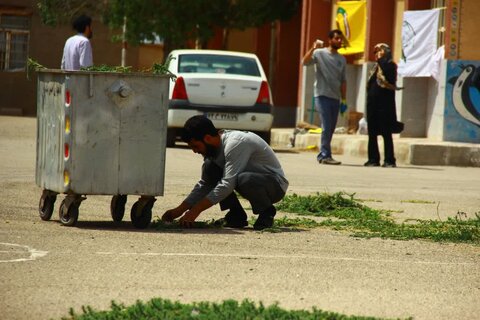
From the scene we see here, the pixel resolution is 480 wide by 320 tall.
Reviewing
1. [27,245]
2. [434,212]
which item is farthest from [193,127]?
[434,212]

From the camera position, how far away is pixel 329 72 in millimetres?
20406

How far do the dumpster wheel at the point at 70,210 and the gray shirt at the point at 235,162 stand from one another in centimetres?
85

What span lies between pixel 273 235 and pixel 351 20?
22.3m

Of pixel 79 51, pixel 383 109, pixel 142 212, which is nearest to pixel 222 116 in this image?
pixel 383 109

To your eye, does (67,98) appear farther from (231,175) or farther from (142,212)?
(231,175)

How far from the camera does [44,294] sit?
7.07 metres

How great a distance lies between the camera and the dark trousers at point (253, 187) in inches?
404

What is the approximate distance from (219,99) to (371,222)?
1130 cm

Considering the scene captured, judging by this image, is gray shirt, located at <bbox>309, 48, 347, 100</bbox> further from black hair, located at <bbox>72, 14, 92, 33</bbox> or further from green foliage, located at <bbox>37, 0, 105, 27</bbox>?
green foliage, located at <bbox>37, 0, 105, 27</bbox>

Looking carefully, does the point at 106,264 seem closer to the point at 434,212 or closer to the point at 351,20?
the point at 434,212

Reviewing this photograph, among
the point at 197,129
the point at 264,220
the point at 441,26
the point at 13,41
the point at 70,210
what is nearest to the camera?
the point at 197,129

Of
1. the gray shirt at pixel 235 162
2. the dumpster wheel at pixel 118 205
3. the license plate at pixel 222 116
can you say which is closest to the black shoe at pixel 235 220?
the gray shirt at pixel 235 162

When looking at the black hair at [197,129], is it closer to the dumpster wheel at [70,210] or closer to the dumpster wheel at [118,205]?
the dumpster wheel at [70,210]

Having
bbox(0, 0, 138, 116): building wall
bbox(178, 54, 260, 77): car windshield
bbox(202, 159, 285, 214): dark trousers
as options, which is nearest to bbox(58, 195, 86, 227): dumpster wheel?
bbox(202, 159, 285, 214): dark trousers
